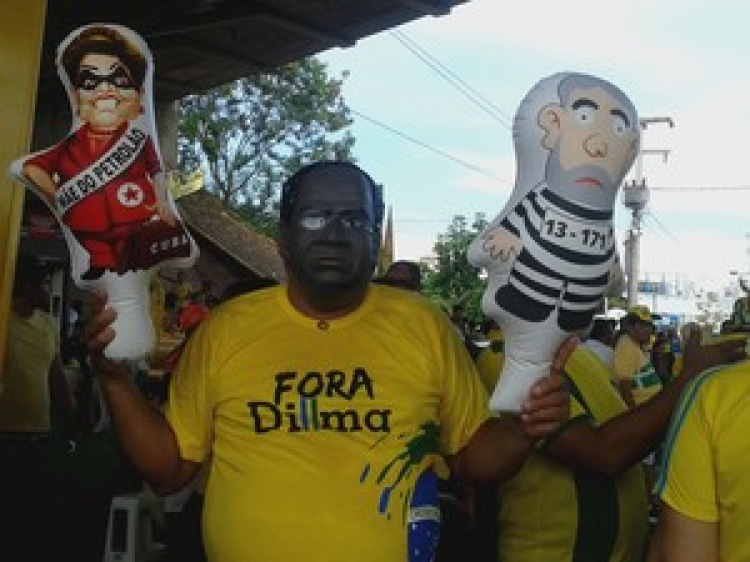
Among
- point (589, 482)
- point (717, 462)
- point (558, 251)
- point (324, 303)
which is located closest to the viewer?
point (717, 462)

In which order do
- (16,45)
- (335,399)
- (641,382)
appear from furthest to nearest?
(641,382) < (16,45) < (335,399)

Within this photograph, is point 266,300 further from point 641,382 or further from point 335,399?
point 641,382

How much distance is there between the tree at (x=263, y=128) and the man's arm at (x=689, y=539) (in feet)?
92.0

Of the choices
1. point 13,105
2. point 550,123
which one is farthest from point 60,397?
point 550,123

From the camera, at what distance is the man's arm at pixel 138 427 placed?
6.98 ft

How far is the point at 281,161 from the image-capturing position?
3050 centimetres

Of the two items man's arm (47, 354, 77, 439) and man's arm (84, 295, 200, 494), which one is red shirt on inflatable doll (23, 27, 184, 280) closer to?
man's arm (84, 295, 200, 494)

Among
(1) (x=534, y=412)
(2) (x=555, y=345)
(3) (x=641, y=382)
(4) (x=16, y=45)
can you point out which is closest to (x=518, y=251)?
(2) (x=555, y=345)

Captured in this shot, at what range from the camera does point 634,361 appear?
6859 mm

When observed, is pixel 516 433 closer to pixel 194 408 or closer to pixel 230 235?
pixel 194 408

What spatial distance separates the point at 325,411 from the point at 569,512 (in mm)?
704

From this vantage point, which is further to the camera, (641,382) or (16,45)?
(641,382)

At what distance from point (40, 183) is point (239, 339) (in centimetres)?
53

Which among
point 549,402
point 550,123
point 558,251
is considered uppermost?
point 550,123
